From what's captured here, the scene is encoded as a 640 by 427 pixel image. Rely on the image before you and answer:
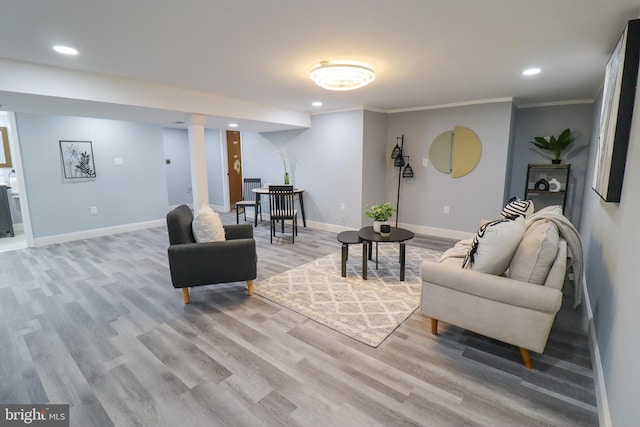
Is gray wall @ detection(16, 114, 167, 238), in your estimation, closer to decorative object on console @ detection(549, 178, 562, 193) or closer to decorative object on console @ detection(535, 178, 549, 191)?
decorative object on console @ detection(535, 178, 549, 191)

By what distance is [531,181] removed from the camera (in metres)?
4.91

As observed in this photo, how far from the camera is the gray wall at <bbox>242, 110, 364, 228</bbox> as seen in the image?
A: 5203 millimetres

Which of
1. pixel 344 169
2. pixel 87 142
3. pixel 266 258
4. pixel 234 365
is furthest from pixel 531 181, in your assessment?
pixel 87 142

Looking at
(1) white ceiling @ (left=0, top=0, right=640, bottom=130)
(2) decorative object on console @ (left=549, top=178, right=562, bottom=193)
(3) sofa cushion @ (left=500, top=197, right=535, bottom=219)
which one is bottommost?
(3) sofa cushion @ (left=500, top=197, right=535, bottom=219)

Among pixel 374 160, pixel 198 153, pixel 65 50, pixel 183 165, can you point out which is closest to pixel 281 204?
pixel 198 153

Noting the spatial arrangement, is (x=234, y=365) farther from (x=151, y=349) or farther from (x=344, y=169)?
(x=344, y=169)

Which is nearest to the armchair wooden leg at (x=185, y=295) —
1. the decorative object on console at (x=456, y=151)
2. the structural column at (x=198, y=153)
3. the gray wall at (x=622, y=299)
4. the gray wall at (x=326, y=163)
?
the structural column at (x=198, y=153)

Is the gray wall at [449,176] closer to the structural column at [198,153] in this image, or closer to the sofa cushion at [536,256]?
the sofa cushion at [536,256]

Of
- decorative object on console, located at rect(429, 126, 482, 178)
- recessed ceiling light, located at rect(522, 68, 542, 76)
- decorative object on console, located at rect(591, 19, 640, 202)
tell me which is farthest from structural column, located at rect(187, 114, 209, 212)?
decorative object on console, located at rect(591, 19, 640, 202)

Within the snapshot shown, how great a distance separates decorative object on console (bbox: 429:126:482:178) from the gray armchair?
12.0 feet

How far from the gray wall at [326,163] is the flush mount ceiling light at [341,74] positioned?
2.10m

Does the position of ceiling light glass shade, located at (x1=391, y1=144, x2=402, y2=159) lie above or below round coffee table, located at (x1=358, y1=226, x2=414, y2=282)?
above

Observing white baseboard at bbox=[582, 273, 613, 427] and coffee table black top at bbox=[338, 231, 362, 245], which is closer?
white baseboard at bbox=[582, 273, 613, 427]

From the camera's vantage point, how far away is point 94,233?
5.24 m
